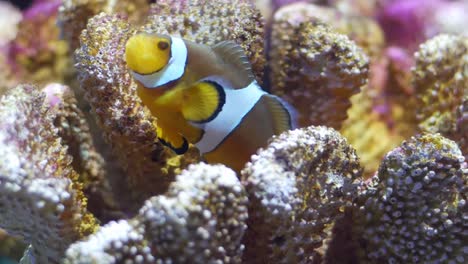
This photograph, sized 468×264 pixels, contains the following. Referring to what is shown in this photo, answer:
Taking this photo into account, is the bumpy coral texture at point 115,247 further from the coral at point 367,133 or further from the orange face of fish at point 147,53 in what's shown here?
the coral at point 367,133

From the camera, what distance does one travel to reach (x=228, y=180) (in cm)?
94

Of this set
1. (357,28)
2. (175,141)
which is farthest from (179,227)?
(357,28)

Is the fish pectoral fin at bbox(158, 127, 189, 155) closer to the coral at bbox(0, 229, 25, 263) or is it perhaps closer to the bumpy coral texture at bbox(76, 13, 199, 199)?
the bumpy coral texture at bbox(76, 13, 199, 199)

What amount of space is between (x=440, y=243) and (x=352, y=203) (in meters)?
0.22

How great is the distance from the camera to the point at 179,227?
899 mm

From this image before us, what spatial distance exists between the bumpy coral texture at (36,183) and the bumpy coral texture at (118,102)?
0.55 feet

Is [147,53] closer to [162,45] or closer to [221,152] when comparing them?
[162,45]

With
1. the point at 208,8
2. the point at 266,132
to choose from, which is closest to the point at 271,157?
the point at 266,132

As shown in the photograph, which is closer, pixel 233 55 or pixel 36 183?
pixel 36 183

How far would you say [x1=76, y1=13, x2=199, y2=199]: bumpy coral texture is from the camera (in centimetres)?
127

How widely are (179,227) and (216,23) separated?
0.81 m

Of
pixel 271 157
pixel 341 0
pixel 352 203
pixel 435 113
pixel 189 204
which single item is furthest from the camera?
pixel 341 0

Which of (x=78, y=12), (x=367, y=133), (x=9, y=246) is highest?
(x=367, y=133)

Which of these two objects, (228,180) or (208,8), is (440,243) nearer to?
(228,180)
